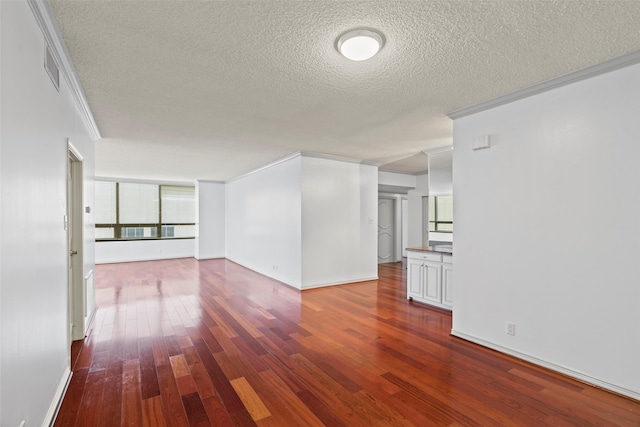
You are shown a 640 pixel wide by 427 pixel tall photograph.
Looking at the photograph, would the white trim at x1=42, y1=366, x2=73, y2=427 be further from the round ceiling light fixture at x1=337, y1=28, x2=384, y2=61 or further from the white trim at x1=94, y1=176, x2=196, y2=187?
the white trim at x1=94, y1=176, x2=196, y2=187

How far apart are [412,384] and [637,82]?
2879 mm

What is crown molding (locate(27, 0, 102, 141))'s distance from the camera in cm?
172

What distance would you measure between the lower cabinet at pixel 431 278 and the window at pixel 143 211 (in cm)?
794

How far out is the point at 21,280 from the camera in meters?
1.58

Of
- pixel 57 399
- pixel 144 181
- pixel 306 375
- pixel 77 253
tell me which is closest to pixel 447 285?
pixel 306 375

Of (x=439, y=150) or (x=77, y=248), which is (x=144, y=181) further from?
(x=439, y=150)

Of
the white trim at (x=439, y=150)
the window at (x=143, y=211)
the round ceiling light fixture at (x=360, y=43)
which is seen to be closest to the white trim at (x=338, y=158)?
the white trim at (x=439, y=150)

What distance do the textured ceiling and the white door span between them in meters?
4.93

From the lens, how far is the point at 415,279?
4934 mm

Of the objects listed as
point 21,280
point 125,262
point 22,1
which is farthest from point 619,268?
point 125,262

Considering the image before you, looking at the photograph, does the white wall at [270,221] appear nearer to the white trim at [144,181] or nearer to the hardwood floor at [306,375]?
the hardwood floor at [306,375]

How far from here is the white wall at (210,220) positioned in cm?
968

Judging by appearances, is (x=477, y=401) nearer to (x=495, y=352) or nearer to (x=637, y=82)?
(x=495, y=352)

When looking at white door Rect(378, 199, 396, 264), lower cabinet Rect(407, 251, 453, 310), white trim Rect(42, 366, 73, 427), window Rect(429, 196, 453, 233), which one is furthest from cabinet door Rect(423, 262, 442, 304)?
white trim Rect(42, 366, 73, 427)
